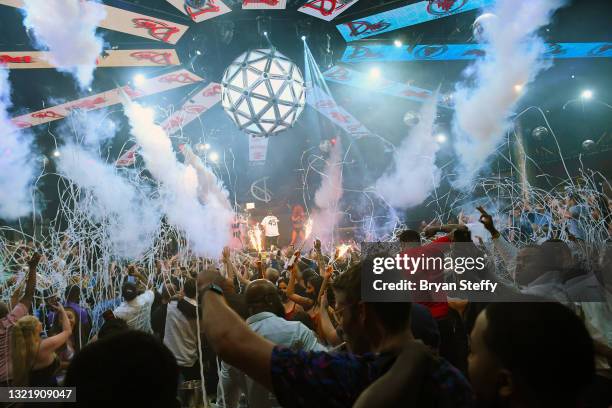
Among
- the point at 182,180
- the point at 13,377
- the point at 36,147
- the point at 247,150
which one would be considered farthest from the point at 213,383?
the point at 247,150

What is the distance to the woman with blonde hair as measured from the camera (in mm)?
2965

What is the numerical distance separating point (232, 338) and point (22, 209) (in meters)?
12.3

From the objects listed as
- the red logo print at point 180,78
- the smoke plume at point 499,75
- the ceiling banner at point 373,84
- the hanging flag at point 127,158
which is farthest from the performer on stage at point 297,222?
the red logo print at point 180,78

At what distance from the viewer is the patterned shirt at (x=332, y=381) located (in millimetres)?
1223

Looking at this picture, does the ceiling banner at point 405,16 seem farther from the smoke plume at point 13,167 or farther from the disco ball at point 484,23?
the smoke plume at point 13,167

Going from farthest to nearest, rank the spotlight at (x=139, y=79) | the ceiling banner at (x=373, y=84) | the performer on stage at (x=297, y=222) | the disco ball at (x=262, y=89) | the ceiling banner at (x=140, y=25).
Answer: the performer on stage at (x=297, y=222) → the ceiling banner at (x=373, y=84) → the spotlight at (x=139, y=79) → the ceiling banner at (x=140, y=25) → the disco ball at (x=262, y=89)

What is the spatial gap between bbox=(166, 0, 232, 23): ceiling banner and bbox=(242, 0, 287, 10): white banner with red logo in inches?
9.6

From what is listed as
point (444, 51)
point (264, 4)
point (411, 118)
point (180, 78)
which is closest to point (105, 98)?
point (180, 78)

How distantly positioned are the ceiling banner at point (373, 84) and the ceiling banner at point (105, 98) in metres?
3.15

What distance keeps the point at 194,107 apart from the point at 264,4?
4.97m

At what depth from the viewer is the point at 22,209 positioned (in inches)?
434

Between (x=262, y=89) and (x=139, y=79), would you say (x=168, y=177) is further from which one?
(x=262, y=89)

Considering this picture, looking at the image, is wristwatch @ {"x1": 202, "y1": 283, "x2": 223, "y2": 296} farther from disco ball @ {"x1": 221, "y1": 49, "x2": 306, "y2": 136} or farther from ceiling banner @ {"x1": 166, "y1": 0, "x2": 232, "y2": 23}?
ceiling banner @ {"x1": 166, "y1": 0, "x2": 232, "y2": 23}

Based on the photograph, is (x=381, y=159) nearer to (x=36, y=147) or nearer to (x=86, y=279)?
(x=36, y=147)
